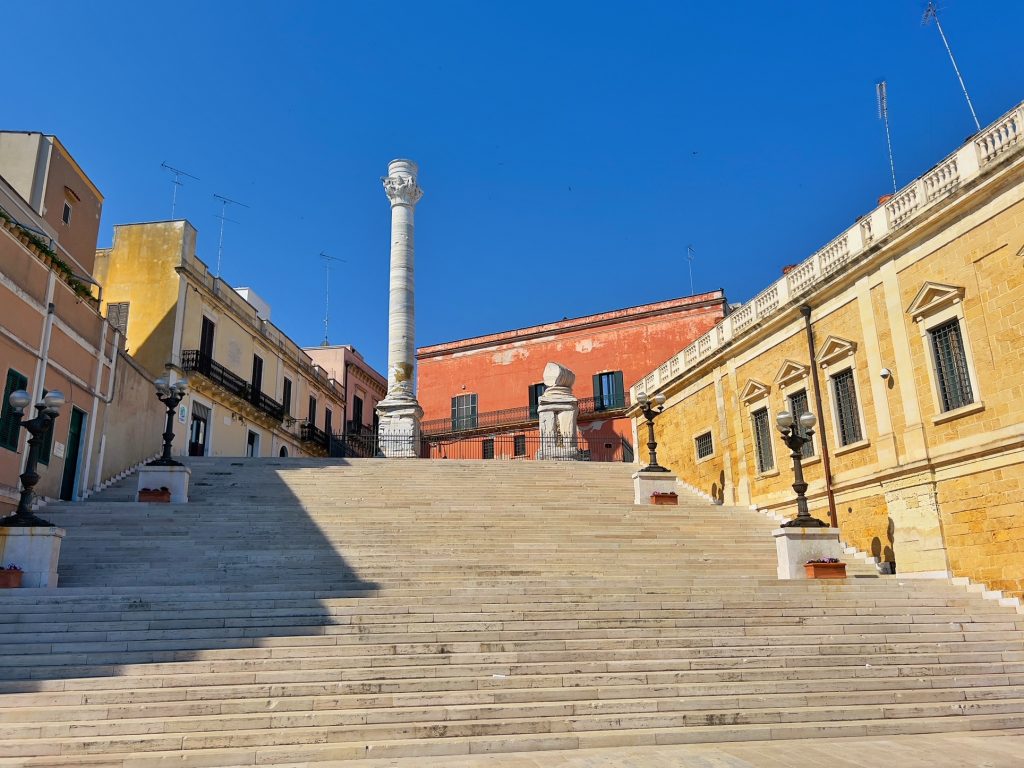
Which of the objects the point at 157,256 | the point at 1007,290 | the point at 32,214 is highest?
the point at 157,256

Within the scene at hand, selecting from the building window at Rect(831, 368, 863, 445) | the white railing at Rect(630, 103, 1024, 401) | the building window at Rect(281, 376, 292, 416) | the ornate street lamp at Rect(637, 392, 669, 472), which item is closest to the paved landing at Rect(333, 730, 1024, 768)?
the building window at Rect(831, 368, 863, 445)

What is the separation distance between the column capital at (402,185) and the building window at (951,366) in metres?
20.7

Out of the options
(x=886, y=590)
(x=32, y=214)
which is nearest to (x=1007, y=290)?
(x=886, y=590)

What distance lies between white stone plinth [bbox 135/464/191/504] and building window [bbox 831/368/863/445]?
14.1 m

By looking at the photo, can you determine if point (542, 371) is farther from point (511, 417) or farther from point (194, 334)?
point (194, 334)

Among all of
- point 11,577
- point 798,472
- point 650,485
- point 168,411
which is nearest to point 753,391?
point 650,485

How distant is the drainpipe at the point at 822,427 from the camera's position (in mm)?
16188

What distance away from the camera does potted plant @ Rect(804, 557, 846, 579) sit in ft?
39.6

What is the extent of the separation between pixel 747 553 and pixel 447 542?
216 inches

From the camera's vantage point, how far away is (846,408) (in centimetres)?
1628

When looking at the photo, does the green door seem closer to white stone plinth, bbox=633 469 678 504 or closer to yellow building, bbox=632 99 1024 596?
white stone plinth, bbox=633 469 678 504

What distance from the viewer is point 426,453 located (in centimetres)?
3881

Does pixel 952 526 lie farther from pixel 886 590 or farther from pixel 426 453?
pixel 426 453

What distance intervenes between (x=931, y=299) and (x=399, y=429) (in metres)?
17.6
